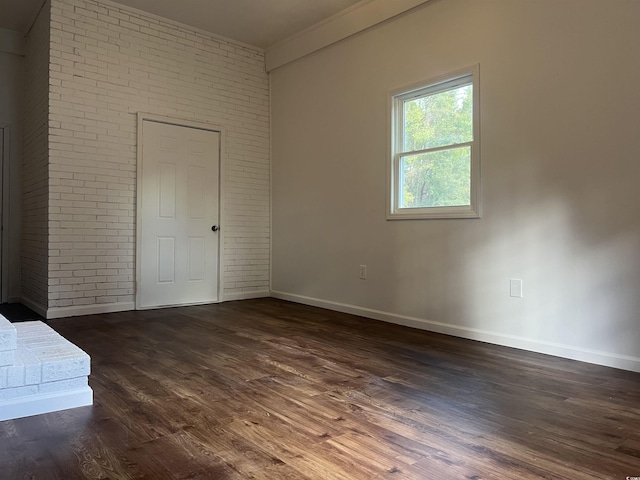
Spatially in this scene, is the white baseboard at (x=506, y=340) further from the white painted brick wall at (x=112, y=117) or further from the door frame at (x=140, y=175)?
the white painted brick wall at (x=112, y=117)

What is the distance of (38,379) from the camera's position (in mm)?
2162

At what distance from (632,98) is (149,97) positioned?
426 cm

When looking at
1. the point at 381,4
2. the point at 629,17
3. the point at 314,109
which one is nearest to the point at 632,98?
the point at 629,17

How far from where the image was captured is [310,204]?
534 centimetres

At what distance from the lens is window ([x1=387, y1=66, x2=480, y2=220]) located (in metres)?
3.80

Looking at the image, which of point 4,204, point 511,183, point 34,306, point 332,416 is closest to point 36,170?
point 4,204

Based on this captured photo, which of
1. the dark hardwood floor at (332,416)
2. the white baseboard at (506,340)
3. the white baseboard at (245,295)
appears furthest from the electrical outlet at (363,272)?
the white baseboard at (245,295)

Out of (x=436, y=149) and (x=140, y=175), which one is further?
(x=140, y=175)

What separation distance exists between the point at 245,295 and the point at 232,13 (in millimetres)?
3112

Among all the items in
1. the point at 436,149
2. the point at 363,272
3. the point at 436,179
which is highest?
the point at 436,149

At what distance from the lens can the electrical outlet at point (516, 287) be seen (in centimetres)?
344

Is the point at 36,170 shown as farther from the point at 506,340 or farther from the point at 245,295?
the point at 506,340

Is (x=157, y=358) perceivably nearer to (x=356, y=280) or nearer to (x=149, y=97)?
(x=356, y=280)

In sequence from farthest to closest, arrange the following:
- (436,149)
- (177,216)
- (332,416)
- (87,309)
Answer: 1. (177,216)
2. (87,309)
3. (436,149)
4. (332,416)
